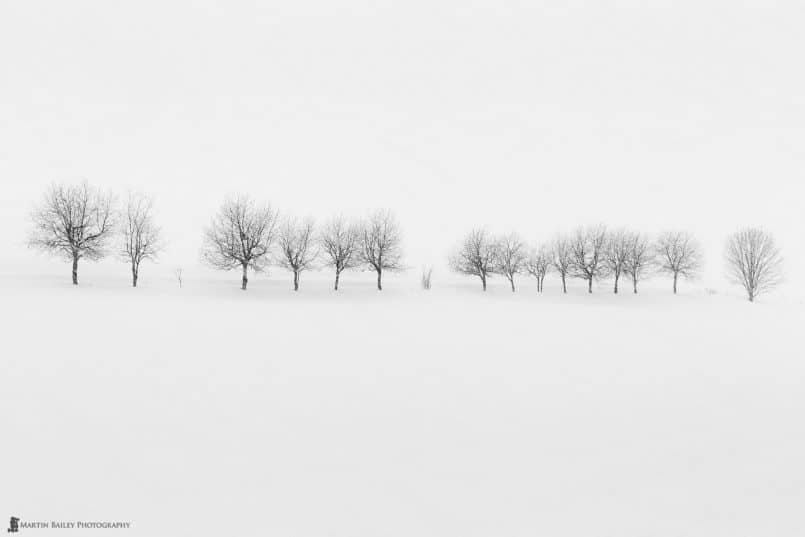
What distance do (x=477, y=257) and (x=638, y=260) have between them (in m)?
21.2

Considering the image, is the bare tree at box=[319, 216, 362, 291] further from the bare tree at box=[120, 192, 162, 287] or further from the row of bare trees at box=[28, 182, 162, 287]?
the row of bare trees at box=[28, 182, 162, 287]

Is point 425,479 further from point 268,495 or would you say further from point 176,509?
point 176,509

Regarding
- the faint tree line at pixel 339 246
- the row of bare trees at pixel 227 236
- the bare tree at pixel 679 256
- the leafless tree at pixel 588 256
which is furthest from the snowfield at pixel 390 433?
the bare tree at pixel 679 256

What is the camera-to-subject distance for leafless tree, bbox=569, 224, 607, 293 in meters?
40.8

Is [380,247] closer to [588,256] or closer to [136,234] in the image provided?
[136,234]

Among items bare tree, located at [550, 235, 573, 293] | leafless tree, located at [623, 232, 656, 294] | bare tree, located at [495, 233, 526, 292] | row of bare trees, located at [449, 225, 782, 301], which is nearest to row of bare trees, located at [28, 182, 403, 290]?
row of bare trees, located at [449, 225, 782, 301]

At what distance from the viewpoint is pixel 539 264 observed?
41.3m

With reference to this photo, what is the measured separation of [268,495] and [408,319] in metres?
16.7

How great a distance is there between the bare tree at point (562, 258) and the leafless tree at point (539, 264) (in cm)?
83

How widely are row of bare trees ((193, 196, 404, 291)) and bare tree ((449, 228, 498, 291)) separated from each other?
9507 mm

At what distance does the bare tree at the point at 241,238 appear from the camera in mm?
32688

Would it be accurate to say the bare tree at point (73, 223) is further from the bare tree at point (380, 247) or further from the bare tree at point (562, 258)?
the bare tree at point (562, 258)

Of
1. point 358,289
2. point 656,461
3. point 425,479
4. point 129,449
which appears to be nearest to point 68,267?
point 358,289

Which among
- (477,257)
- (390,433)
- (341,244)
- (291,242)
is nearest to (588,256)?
(477,257)
